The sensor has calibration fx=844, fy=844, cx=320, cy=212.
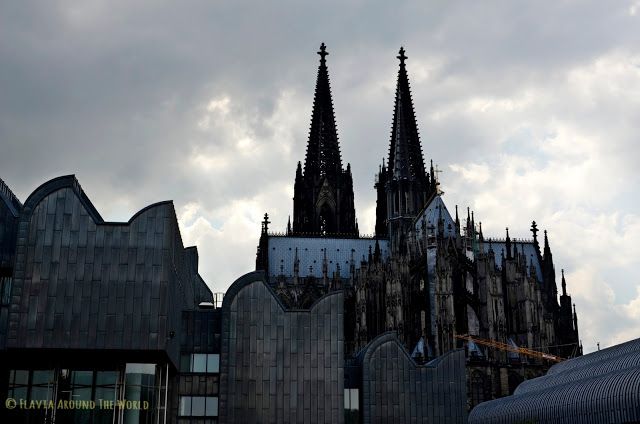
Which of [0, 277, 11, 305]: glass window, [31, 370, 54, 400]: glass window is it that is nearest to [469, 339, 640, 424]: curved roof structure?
[31, 370, 54, 400]: glass window

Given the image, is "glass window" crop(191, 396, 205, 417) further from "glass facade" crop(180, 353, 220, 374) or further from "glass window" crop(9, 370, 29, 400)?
"glass window" crop(9, 370, 29, 400)

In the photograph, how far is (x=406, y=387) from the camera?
165 ft

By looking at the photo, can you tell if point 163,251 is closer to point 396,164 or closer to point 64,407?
point 64,407

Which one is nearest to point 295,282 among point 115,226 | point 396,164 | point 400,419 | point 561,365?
point 396,164

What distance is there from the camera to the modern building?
138ft

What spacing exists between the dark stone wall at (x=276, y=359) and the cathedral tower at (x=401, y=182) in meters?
47.4

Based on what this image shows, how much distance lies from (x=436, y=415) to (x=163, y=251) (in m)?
19.0

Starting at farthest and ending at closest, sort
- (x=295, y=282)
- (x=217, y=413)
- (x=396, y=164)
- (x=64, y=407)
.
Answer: (x=396, y=164) < (x=295, y=282) < (x=217, y=413) < (x=64, y=407)

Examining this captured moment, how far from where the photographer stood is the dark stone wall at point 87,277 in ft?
138

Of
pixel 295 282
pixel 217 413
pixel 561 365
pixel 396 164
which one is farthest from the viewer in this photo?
pixel 396 164

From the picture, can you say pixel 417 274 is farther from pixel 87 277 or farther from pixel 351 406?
pixel 87 277

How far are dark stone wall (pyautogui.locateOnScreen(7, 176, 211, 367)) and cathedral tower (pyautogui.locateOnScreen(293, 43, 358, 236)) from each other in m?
64.6

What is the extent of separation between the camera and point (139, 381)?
142ft

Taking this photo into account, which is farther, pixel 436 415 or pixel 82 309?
pixel 436 415
